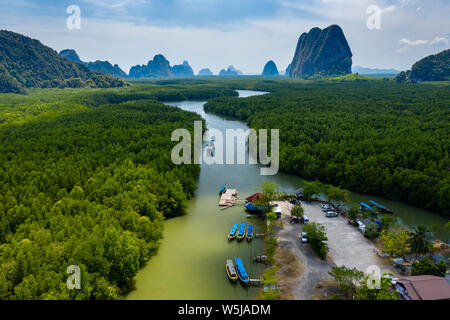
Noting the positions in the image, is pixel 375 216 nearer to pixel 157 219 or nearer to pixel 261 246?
pixel 261 246

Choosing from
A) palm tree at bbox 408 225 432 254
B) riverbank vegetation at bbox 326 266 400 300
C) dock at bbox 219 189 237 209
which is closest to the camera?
riverbank vegetation at bbox 326 266 400 300

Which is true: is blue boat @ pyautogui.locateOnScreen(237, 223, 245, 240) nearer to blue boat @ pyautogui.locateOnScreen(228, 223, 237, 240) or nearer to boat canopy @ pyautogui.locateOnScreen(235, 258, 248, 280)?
blue boat @ pyautogui.locateOnScreen(228, 223, 237, 240)

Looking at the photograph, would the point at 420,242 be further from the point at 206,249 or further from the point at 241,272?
the point at 206,249

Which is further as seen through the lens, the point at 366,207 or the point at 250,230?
the point at 366,207

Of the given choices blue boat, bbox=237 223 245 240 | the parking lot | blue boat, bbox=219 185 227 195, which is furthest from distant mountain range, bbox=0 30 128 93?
the parking lot

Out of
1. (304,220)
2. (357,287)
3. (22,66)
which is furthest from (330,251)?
(22,66)

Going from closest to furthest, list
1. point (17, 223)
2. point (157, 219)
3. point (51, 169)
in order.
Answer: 1. point (17, 223)
2. point (157, 219)
3. point (51, 169)

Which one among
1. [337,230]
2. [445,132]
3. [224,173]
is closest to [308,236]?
[337,230]
